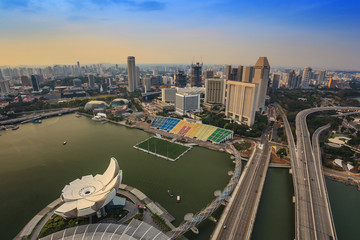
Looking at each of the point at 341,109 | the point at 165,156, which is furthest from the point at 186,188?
the point at 341,109

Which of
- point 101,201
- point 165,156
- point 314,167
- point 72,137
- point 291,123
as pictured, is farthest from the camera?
point 291,123

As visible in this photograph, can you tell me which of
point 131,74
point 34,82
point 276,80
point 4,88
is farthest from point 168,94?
point 4,88

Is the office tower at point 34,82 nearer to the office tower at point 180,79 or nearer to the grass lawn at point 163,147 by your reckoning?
the office tower at point 180,79

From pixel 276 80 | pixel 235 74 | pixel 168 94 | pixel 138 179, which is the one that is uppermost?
pixel 235 74

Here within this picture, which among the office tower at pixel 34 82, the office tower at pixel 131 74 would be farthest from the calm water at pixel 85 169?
the office tower at pixel 34 82

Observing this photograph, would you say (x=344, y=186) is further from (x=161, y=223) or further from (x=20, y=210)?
(x=20, y=210)

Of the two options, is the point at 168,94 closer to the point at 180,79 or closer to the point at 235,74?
the point at 180,79
